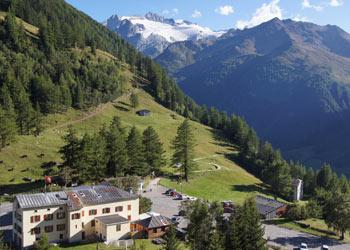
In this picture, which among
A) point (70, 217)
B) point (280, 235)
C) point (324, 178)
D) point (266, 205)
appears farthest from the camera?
point (324, 178)

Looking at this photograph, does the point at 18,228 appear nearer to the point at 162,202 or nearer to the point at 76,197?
the point at 76,197

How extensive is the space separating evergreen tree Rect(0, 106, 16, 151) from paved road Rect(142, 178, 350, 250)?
43.3m

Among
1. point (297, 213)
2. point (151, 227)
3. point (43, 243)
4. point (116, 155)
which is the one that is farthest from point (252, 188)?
point (43, 243)

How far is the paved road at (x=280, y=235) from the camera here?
9725cm

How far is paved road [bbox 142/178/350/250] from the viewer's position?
319 ft

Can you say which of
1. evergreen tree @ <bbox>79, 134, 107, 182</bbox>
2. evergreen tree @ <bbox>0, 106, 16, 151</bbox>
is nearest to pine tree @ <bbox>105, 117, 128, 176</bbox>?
evergreen tree @ <bbox>79, 134, 107, 182</bbox>

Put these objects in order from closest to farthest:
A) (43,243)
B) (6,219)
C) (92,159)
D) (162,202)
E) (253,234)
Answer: (253,234) < (43,243) < (6,219) < (162,202) < (92,159)

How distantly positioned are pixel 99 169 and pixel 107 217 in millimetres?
33574

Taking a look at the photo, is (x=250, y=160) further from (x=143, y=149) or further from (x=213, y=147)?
(x=143, y=149)

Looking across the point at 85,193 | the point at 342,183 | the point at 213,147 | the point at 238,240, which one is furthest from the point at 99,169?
the point at 342,183

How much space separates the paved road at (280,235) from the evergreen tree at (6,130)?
4333 centimetres

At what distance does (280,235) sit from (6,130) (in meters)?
78.1

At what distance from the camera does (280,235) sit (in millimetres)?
102562

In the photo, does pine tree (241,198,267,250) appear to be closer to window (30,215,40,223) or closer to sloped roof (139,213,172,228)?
sloped roof (139,213,172,228)
